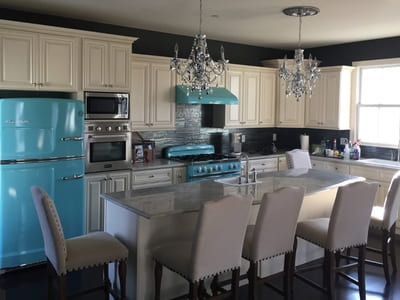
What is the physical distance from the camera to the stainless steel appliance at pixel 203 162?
523 centimetres

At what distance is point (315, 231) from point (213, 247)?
3.88 ft

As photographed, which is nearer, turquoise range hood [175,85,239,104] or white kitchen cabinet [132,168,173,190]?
white kitchen cabinet [132,168,173,190]

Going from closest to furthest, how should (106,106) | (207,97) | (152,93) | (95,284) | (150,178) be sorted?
1. (95,284)
2. (106,106)
3. (150,178)
4. (152,93)
5. (207,97)

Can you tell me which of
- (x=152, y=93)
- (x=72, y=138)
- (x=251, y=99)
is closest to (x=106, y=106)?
(x=72, y=138)

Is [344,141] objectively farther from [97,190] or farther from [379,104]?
[97,190]

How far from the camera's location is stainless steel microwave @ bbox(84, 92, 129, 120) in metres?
4.46

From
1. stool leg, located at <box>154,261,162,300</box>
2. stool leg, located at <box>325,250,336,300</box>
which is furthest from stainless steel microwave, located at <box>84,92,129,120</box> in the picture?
stool leg, located at <box>325,250,336,300</box>

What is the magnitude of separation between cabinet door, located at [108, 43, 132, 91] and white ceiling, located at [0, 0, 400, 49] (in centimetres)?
37

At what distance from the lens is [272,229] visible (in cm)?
293

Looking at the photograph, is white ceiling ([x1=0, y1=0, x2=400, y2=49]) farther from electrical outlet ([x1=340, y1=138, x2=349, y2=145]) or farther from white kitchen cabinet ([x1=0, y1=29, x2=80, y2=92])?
electrical outlet ([x1=340, y1=138, x2=349, y2=145])

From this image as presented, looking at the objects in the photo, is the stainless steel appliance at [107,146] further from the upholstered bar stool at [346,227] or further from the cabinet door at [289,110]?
the cabinet door at [289,110]

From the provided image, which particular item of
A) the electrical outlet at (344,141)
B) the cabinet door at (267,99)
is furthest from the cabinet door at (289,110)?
the electrical outlet at (344,141)

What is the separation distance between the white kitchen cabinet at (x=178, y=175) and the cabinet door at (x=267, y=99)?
1.85 metres

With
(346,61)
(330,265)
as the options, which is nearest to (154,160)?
(330,265)
